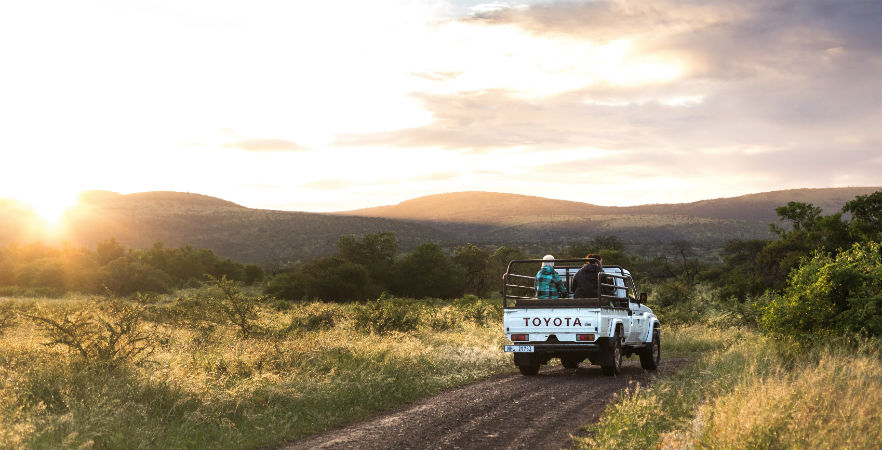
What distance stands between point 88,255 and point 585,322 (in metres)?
55.9

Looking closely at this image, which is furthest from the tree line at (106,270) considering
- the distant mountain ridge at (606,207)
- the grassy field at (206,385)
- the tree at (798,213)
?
the distant mountain ridge at (606,207)

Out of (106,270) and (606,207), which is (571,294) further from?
(606,207)

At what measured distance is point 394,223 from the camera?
119 m

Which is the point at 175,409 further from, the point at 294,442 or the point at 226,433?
the point at 294,442

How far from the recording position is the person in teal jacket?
47.8ft

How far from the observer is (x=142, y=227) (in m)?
111

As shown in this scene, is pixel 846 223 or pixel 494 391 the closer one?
pixel 494 391

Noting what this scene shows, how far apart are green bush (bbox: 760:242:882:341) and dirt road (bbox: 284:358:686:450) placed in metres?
2.87

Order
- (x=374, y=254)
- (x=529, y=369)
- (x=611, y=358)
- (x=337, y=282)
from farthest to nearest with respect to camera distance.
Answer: (x=374, y=254) < (x=337, y=282) < (x=529, y=369) < (x=611, y=358)

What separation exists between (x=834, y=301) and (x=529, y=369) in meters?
5.90

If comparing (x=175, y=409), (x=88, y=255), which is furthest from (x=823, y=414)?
(x=88, y=255)

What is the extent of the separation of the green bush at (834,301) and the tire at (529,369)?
15.1 ft

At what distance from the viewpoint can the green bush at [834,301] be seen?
11.5 meters

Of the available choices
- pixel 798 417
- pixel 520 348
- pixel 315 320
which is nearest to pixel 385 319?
pixel 315 320
